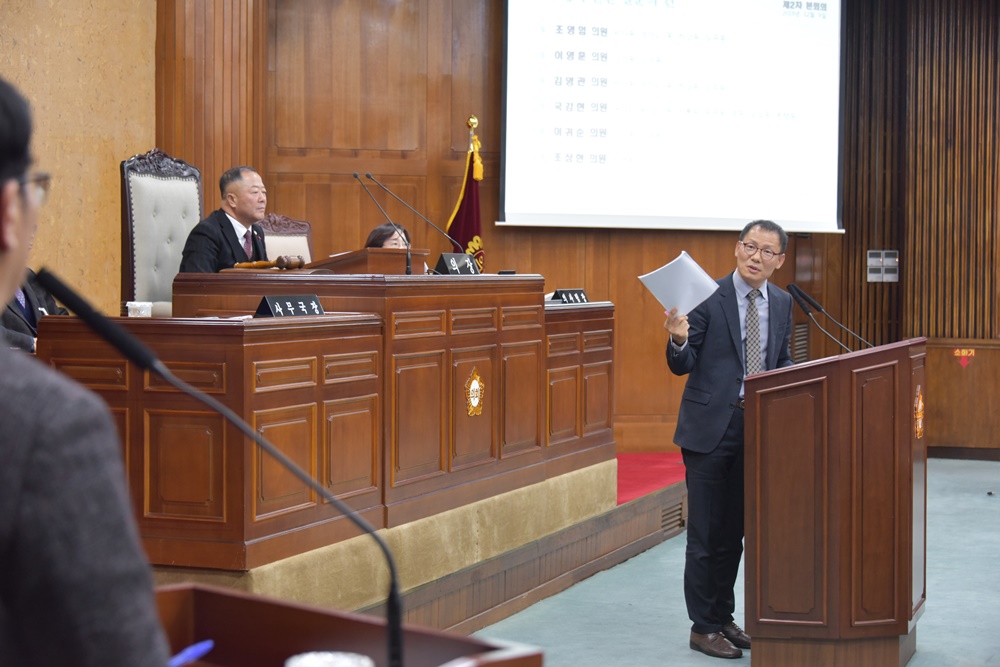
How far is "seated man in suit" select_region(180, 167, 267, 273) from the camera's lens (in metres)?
4.69

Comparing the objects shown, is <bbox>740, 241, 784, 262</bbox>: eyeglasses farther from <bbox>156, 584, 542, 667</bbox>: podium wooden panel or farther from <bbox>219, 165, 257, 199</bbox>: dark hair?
<bbox>156, 584, 542, 667</bbox>: podium wooden panel

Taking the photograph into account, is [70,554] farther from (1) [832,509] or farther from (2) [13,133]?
(1) [832,509]

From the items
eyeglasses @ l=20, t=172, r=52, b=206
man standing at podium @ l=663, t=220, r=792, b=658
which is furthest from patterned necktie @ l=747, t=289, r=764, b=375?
eyeglasses @ l=20, t=172, r=52, b=206

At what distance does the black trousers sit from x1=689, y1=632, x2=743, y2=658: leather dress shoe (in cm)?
2

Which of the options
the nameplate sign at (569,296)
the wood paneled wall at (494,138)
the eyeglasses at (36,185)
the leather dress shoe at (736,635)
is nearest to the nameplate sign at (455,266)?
the nameplate sign at (569,296)

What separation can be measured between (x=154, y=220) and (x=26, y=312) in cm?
133

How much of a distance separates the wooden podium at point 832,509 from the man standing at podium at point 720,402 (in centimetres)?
34

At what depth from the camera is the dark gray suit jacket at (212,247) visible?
467 cm

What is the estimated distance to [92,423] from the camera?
775 millimetres

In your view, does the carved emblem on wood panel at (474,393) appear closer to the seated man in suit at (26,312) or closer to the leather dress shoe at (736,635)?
the leather dress shoe at (736,635)

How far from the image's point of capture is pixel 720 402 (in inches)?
152

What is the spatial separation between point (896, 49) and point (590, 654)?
6604 mm

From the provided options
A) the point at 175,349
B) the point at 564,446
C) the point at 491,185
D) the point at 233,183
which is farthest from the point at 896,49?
the point at 175,349

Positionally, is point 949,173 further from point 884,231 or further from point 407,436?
point 407,436
